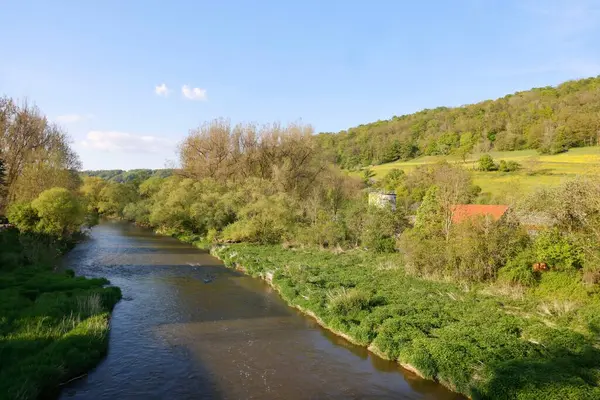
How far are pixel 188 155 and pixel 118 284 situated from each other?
38.6m

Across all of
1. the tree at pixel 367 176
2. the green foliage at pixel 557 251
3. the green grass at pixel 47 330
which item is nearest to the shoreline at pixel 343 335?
the green grass at pixel 47 330

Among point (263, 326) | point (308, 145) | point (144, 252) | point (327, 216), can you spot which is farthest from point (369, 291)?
point (308, 145)

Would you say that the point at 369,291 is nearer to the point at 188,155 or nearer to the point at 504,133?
the point at 188,155

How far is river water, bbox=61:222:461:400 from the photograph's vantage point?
12.9 meters

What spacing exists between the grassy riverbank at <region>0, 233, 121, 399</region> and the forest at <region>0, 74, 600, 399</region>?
81mm

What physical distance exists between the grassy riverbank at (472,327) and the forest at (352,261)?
0.20ft

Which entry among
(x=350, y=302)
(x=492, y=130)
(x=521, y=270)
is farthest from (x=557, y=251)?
(x=492, y=130)

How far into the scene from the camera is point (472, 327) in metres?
15.6

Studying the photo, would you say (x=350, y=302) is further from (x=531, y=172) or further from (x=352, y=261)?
(x=531, y=172)

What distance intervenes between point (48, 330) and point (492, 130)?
301 ft

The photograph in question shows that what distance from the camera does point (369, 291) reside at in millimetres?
21109

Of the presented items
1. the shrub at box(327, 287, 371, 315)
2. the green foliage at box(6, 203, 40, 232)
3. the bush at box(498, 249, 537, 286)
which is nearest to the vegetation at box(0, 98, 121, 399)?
the green foliage at box(6, 203, 40, 232)

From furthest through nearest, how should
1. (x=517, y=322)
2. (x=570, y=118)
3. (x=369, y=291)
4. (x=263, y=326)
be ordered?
(x=570, y=118) < (x=369, y=291) < (x=263, y=326) < (x=517, y=322)

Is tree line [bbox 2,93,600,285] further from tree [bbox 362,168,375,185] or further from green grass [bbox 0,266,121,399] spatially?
green grass [bbox 0,266,121,399]
